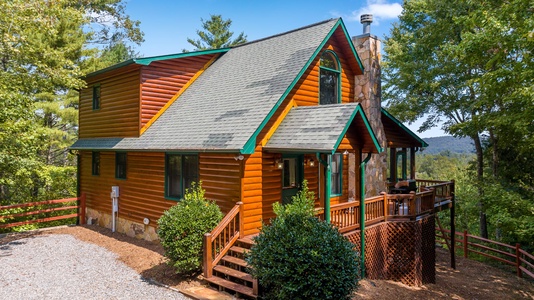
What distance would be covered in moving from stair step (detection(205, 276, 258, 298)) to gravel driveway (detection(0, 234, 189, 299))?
0.72m

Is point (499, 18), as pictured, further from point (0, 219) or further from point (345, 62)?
point (0, 219)

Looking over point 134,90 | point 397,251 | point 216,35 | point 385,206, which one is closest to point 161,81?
point 134,90

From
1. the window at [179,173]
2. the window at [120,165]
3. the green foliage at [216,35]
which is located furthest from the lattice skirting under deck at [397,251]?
the green foliage at [216,35]

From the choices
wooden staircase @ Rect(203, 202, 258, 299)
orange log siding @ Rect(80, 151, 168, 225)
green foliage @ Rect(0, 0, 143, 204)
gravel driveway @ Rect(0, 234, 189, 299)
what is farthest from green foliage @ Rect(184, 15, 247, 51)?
wooden staircase @ Rect(203, 202, 258, 299)

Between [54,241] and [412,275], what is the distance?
1132cm

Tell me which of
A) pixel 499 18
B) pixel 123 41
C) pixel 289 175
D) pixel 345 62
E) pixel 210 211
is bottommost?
pixel 210 211

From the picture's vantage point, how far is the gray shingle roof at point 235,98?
9116 millimetres

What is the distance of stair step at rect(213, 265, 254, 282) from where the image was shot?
7.31 m

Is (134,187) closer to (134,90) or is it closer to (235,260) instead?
(134,90)

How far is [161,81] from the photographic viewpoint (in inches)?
494

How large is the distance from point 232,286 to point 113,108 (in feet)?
29.1

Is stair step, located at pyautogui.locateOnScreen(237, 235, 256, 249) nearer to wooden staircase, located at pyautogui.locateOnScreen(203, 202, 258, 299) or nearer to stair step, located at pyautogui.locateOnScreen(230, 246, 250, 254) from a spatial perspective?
wooden staircase, located at pyautogui.locateOnScreen(203, 202, 258, 299)

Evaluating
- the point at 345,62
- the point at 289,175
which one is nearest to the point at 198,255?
the point at 289,175

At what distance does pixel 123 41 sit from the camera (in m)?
30.5
